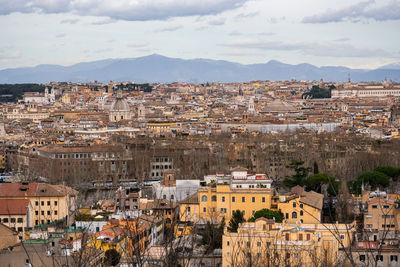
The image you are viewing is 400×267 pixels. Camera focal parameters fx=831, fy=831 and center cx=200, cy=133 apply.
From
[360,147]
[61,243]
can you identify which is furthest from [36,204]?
[360,147]

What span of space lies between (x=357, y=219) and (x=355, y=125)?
45.8 meters

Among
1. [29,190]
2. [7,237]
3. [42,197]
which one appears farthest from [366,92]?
[7,237]

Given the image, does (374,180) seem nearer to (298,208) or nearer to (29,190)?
(298,208)

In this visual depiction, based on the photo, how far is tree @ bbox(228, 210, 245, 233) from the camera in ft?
61.9

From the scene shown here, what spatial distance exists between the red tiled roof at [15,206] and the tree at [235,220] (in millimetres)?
5496

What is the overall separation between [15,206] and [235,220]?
6.08 metres

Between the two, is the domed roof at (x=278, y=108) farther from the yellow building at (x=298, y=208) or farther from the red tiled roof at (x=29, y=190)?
the yellow building at (x=298, y=208)

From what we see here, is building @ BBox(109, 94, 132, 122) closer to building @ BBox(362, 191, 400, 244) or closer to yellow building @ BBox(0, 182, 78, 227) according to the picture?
yellow building @ BBox(0, 182, 78, 227)

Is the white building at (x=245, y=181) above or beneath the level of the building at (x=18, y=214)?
above

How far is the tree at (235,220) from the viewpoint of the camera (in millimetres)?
18880

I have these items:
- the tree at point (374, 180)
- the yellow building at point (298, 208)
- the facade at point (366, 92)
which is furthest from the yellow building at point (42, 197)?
the facade at point (366, 92)

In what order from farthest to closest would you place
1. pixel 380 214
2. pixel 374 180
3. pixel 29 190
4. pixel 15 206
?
pixel 374 180, pixel 29 190, pixel 15 206, pixel 380 214

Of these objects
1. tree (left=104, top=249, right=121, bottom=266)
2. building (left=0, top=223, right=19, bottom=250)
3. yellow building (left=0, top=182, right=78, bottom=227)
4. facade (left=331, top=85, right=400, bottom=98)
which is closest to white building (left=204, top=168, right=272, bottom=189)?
yellow building (left=0, top=182, right=78, bottom=227)

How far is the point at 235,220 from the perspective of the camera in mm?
19750
